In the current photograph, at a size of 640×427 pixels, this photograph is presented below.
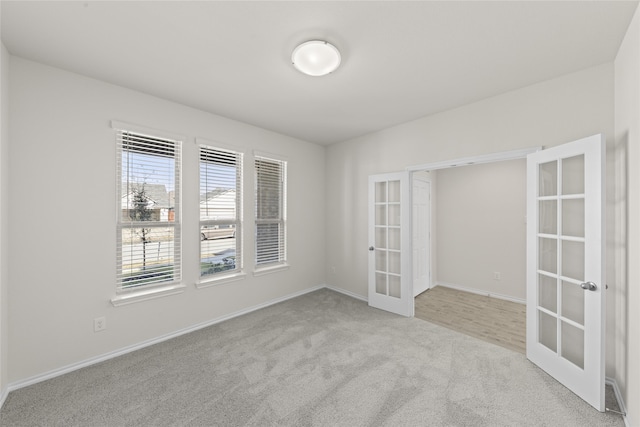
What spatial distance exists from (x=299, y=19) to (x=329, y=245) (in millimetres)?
3621

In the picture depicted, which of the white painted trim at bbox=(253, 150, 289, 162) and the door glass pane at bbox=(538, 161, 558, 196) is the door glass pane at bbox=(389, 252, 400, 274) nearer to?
the door glass pane at bbox=(538, 161, 558, 196)

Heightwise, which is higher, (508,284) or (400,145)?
(400,145)

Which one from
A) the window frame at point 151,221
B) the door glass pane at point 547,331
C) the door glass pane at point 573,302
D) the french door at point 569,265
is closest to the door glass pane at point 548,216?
the french door at point 569,265

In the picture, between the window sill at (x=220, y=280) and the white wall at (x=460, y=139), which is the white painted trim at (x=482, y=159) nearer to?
the white wall at (x=460, y=139)

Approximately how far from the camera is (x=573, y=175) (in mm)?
2145

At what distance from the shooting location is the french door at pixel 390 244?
11.6 ft

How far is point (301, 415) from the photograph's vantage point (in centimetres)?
179

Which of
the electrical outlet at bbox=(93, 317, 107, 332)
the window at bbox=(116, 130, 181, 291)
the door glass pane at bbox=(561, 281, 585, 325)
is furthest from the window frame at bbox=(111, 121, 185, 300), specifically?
the door glass pane at bbox=(561, 281, 585, 325)

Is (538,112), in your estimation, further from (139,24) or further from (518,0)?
A: (139,24)

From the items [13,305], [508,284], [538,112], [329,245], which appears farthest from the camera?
[329,245]

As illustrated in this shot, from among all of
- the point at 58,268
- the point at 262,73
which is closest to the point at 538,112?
the point at 262,73

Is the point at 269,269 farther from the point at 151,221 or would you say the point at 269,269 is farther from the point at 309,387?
the point at 309,387

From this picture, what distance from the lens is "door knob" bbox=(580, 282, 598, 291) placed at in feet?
6.16

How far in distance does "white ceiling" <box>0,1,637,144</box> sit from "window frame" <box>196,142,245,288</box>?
0.62 meters
